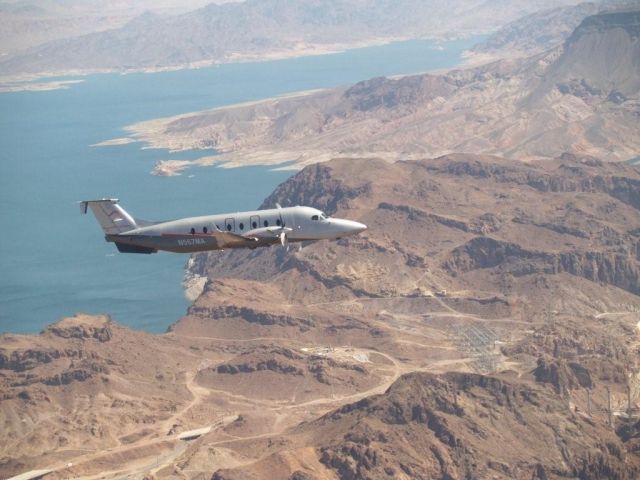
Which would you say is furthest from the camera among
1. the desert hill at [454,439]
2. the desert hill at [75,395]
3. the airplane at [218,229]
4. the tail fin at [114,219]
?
the desert hill at [75,395]

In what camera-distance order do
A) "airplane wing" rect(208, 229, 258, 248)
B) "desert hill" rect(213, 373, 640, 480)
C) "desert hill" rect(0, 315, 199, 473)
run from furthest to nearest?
"desert hill" rect(0, 315, 199, 473)
"desert hill" rect(213, 373, 640, 480)
"airplane wing" rect(208, 229, 258, 248)

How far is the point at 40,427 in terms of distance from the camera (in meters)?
170

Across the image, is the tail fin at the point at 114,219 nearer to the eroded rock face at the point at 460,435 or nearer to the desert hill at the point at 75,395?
the eroded rock face at the point at 460,435

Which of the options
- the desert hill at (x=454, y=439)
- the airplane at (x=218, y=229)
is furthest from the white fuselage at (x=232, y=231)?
the desert hill at (x=454, y=439)

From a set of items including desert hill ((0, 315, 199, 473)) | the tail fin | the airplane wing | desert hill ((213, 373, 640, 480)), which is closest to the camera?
the airplane wing

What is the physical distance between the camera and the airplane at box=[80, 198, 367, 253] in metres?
88.8

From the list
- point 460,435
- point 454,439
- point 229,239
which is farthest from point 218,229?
point 460,435

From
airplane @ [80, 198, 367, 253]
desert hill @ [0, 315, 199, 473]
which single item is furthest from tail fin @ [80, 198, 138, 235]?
desert hill @ [0, 315, 199, 473]

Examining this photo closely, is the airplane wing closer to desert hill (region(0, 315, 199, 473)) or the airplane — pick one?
the airplane

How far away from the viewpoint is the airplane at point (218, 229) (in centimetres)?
8875

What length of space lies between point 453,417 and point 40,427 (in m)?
59.6

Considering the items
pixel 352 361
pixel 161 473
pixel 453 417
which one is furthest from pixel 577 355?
pixel 161 473

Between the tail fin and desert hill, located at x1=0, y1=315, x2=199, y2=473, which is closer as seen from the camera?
the tail fin

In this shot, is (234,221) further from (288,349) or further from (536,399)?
(288,349)
